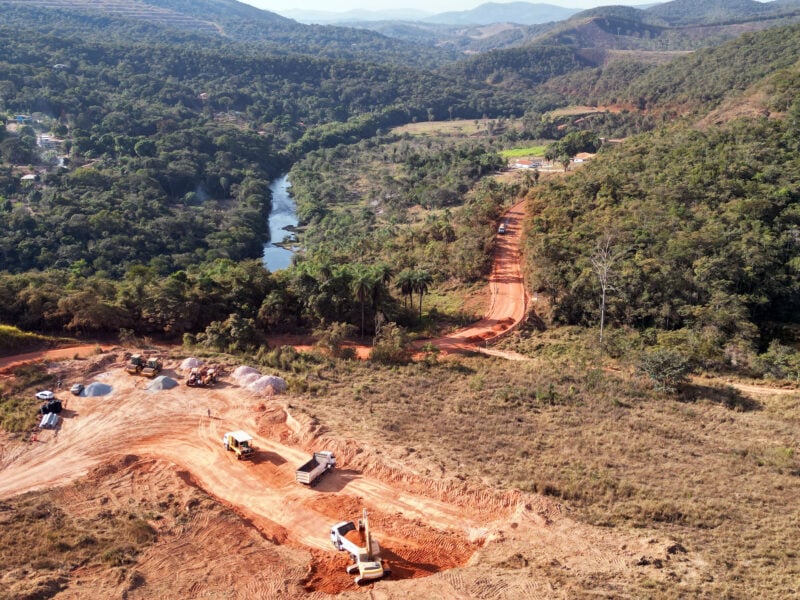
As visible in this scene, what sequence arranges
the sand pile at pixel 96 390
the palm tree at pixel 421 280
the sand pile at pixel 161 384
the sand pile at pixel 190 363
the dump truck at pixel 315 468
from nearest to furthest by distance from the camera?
the dump truck at pixel 315 468
the sand pile at pixel 96 390
the sand pile at pixel 161 384
the sand pile at pixel 190 363
the palm tree at pixel 421 280

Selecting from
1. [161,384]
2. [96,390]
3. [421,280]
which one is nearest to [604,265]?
[421,280]

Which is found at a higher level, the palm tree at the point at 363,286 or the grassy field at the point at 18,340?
the palm tree at the point at 363,286

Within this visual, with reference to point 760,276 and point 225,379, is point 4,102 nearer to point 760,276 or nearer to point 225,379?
point 225,379

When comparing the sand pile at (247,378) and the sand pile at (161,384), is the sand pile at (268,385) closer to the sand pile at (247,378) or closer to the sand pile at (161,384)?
the sand pile at (247,378)

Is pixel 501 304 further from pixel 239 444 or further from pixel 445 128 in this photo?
pixel 445 128

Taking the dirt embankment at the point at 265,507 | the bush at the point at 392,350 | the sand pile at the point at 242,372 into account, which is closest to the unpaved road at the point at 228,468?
the dirt embankment at the point at 265,507

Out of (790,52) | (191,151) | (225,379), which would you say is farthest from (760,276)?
(191,151)

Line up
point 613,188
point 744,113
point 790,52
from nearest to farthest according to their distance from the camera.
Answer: point 613,188 → point 744,113 → point 790,52

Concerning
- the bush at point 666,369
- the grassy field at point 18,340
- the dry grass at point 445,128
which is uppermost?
the dry grass at point 445,128
